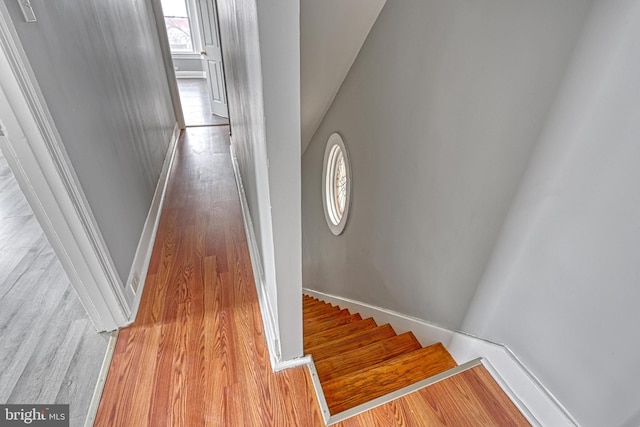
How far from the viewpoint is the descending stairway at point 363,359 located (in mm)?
1346

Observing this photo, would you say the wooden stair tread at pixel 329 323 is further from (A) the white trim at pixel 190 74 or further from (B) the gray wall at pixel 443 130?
(A) the white trim at pixel 190 74

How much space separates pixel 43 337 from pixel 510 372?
2.03 m

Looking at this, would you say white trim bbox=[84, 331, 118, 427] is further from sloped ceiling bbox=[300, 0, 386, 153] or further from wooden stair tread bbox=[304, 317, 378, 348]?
sloped ceiling bbox=[300, 0, 386, 153]

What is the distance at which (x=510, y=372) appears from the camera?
4.07 ft

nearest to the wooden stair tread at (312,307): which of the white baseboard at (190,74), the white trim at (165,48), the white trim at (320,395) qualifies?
the white trim at (320,395)

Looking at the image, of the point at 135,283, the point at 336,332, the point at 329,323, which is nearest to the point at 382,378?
the point at 336,332

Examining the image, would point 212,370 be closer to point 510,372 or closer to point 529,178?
point 510,372

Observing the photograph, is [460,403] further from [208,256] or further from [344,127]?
[344,127]

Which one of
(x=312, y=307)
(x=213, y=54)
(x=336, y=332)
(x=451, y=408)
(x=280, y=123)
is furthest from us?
(x=213, y=54)

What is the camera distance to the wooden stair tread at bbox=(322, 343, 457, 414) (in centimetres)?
130

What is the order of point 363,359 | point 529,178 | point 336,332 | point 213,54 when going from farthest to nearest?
point 213,54 → point 336,332 → point 363,359 → point 529,178

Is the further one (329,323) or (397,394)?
→ (329,323)

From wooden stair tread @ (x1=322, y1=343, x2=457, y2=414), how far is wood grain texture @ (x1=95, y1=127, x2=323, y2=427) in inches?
4.9

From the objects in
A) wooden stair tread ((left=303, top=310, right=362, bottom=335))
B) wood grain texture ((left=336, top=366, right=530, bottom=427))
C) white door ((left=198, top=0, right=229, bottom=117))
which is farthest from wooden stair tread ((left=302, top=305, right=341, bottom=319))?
white door ((left=198, top=0, right=229, bottom=117))
